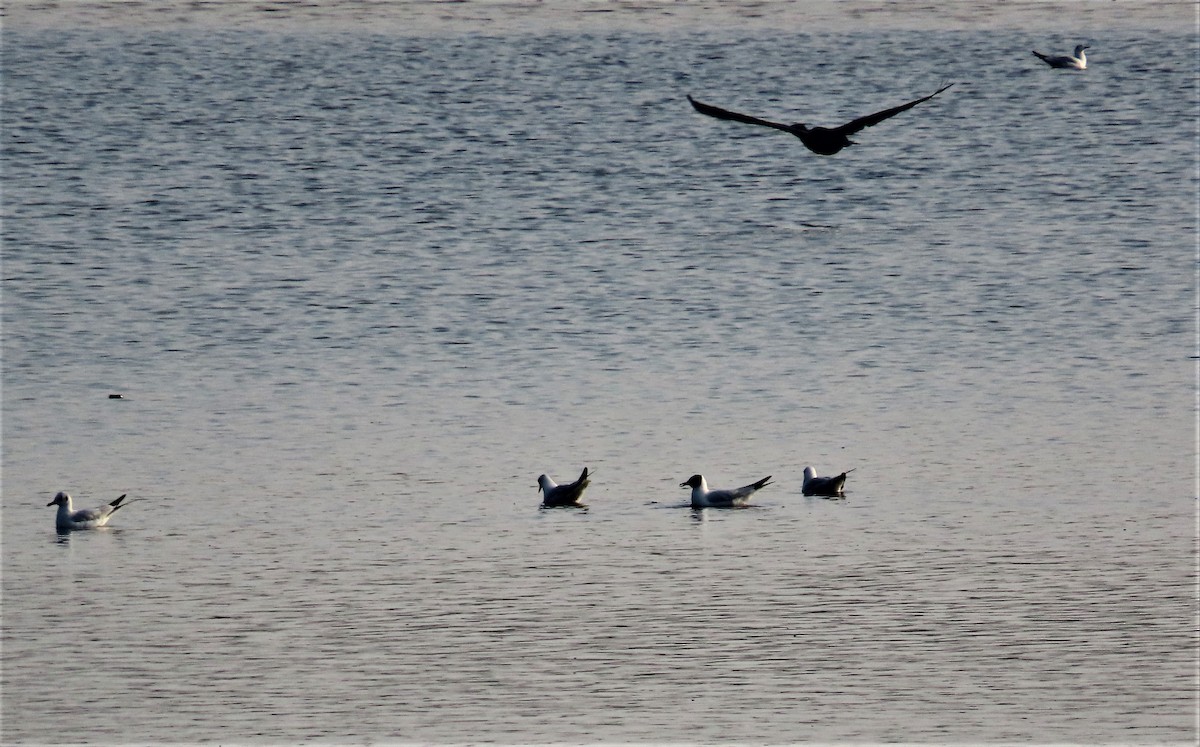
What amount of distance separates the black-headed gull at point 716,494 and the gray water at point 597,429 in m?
0.13

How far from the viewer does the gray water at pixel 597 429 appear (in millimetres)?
9945

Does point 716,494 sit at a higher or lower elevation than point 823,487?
higher

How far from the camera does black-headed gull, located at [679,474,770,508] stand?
13242 millimetres

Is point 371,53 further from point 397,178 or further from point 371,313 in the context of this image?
point 371,313

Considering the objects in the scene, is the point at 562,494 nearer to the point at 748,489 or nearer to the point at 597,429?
the point at 748,489

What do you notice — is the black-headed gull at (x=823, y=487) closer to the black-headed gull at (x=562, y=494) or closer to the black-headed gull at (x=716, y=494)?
the black-headed gull at (x=716, y=494)

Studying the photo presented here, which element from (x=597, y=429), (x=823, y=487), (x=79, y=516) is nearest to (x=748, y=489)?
(x=823, y=487)

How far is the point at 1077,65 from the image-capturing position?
1516 inches

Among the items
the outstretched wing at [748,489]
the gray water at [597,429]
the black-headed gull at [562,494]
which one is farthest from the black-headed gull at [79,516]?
the outstretched wing at [748,489]

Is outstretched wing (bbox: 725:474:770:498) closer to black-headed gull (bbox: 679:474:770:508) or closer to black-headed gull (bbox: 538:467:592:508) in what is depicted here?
black-headed gull (bbox: 679:474:770:508)

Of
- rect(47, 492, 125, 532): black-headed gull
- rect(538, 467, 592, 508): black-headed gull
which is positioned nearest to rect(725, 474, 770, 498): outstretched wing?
rect(538, 467, 592, 508): black-headed gull

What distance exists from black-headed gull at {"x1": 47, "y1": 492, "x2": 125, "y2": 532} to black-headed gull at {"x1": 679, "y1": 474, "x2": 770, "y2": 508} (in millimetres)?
3761

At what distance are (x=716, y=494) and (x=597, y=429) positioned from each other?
2.36 metres

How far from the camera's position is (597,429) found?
15.4 meters
